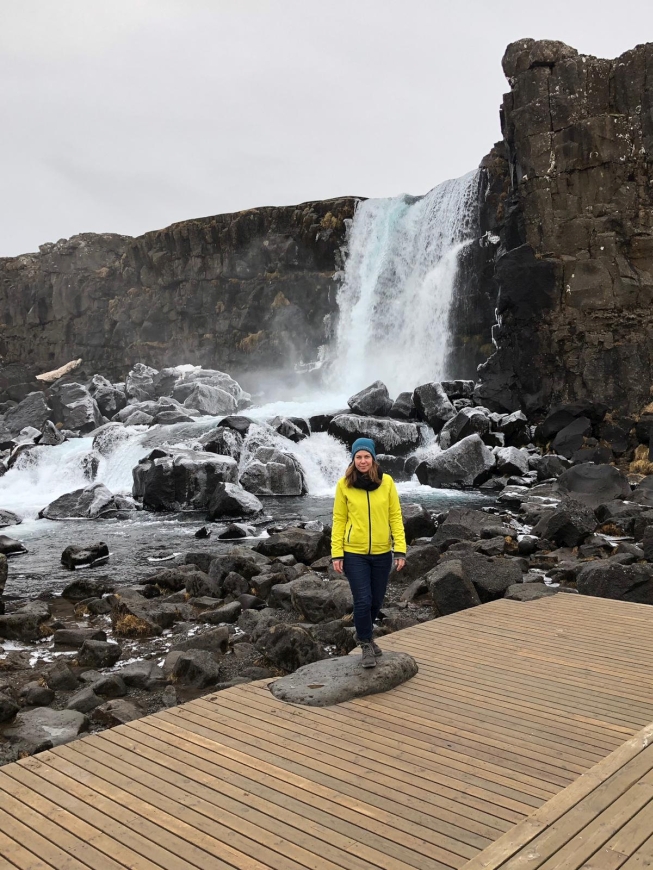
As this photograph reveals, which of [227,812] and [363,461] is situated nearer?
[227,812]

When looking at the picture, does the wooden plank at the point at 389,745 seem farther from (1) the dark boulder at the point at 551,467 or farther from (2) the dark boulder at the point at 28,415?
(2) the dark boulder at the point at 28,415

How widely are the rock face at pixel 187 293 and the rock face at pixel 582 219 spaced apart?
804 inches

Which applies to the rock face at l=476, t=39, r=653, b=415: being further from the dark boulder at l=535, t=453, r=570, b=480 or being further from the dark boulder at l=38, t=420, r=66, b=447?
the dark boulder at l=38, t=420, r=66, b=447

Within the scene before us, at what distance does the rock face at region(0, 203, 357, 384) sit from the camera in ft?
176

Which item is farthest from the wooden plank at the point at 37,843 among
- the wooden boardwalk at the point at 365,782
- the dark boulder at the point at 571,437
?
the dark boulder at the point at 571,437

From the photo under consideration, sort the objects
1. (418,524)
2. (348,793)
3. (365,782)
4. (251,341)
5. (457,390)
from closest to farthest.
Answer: (348,793) → (365,782) → (418,524) → (457,390) → (251,341)

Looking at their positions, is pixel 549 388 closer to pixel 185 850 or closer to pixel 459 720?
pixel 459 720

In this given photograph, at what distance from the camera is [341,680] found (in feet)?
20.9

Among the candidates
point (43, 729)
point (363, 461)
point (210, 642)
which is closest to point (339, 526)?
point (363, 461)

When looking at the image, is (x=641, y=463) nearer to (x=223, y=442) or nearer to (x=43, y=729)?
(x=223, y=442)

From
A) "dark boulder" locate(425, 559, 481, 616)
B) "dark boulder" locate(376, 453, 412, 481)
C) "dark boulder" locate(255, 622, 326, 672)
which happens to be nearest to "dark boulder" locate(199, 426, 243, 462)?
"dark boulder" locate(376, 453, 412, 481)

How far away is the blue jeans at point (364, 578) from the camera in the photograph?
6582 mm

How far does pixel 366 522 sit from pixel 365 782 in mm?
2304

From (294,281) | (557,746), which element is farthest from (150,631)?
(294,281)
